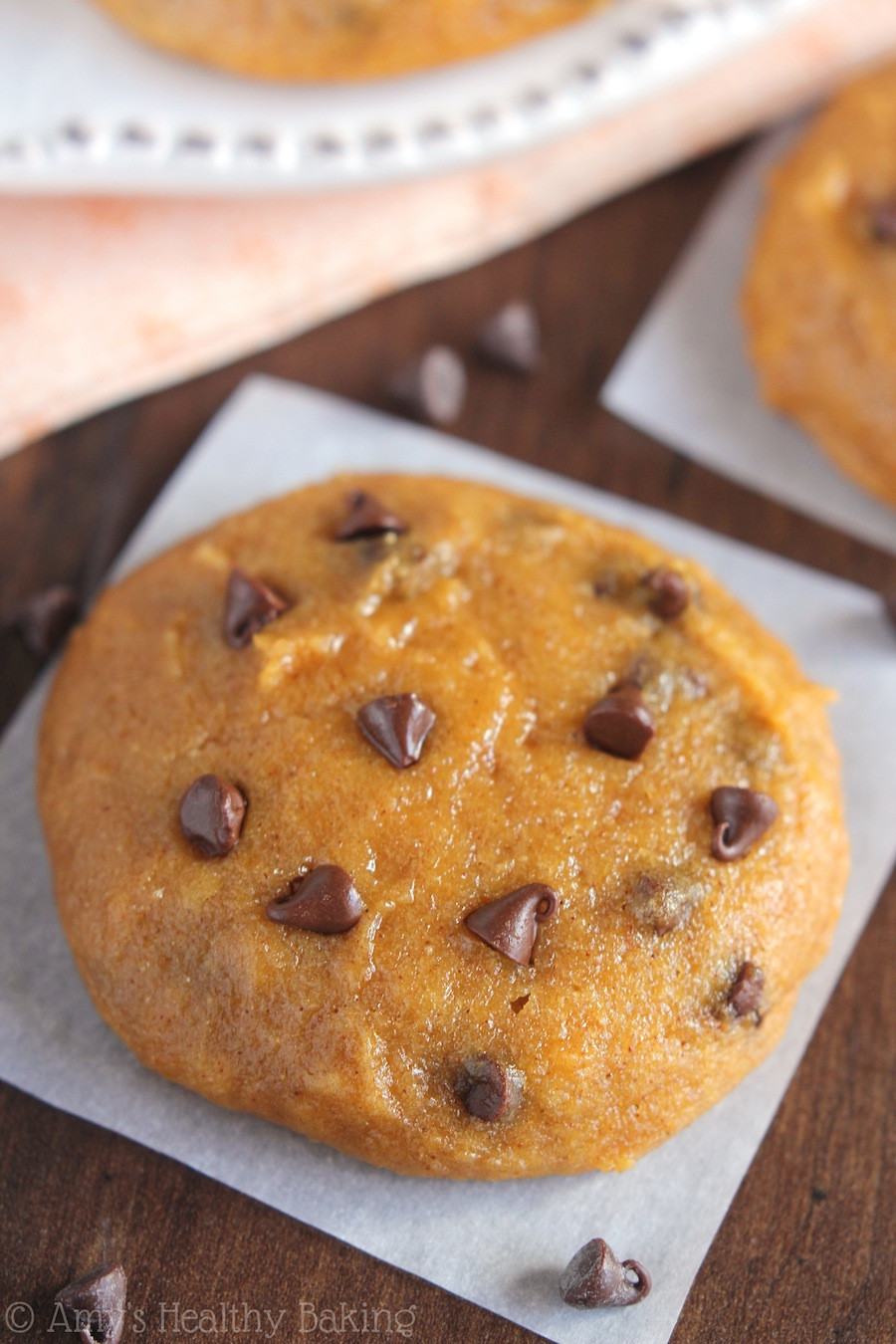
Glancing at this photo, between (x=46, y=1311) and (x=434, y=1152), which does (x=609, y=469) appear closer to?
(x=434, y=1152)

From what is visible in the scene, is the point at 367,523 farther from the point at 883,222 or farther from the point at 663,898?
the point at 883,222

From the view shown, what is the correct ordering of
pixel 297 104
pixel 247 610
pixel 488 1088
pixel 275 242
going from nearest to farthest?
pixel 488 1088 → pixel 247 610 → pixel 297 104 → pixel 275 242

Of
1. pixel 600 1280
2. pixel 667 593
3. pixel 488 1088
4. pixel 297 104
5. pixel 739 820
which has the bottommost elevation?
pixel 600 1280

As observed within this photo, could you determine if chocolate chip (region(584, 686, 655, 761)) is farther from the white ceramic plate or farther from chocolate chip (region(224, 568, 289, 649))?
the white ceramic plate

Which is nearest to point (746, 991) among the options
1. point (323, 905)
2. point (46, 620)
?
point (323, 905)

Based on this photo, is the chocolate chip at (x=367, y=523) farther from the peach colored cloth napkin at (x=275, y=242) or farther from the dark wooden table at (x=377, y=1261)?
the peach colored cloth napkin at (x=275, y=242)

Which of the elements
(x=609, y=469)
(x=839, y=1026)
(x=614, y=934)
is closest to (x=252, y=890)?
(x=614, y=934)
